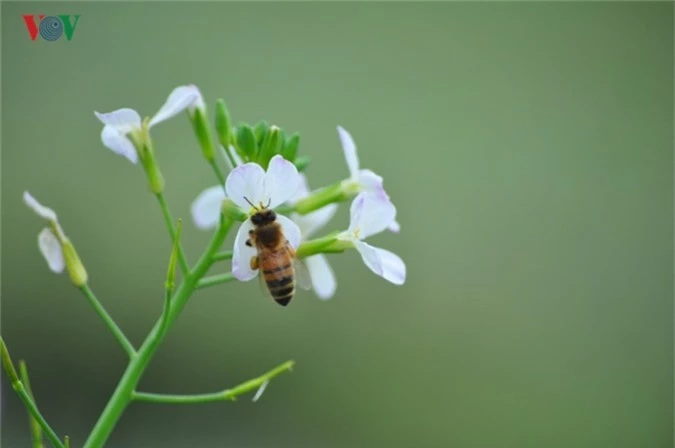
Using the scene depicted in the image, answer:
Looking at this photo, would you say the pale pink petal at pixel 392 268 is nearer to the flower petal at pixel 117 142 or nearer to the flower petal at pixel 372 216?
the flower petal at pixel 372 216

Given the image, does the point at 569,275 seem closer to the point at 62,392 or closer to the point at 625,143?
the point at 625,143

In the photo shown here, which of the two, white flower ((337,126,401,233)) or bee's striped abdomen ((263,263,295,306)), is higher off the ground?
white flower ((337,126,401,233))

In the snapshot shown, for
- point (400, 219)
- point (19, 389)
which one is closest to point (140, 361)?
point (19, 389)

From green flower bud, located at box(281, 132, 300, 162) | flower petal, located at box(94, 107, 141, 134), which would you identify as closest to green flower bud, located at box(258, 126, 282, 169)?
green flower bud, located at box(281, 132, 300, 162)

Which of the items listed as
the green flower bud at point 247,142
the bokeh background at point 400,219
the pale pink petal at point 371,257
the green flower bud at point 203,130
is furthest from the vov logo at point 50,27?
the bokeh background at point 400,219

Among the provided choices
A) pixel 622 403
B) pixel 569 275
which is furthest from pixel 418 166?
pixel 622 403

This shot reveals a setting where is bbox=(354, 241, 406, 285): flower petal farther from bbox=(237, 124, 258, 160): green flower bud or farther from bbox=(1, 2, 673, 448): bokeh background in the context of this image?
bbox=(1, 2, 673, 448): bokeh background
